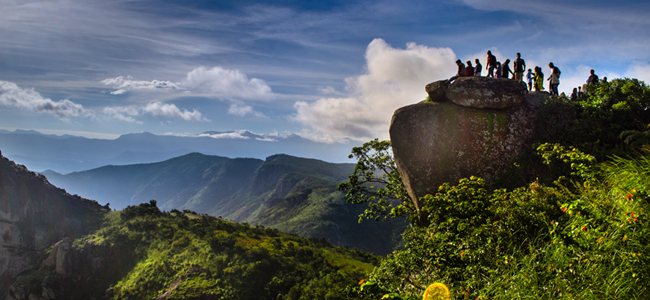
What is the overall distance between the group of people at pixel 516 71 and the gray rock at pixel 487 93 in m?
2.62

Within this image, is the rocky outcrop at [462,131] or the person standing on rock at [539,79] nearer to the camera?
the rocky outcrop at [462,131]

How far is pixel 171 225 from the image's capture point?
68375mm

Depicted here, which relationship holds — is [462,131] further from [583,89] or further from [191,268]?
[191,268]

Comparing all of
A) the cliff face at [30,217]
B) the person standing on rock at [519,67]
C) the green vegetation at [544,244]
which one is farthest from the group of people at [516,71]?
the cliff face at [30,217]

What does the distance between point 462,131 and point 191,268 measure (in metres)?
52.0

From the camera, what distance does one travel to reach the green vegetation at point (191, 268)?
4678 cm

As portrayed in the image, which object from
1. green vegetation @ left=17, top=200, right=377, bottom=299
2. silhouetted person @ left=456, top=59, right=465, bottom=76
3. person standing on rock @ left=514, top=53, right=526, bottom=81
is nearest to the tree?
silhouetted person @ left=456, top=59, right=465, bottom=76

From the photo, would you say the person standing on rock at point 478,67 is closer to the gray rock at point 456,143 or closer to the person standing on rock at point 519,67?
the person standing on rock at point 519,67

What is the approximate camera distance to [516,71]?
19.1 meters

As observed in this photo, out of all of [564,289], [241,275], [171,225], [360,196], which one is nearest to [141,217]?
[171,225]

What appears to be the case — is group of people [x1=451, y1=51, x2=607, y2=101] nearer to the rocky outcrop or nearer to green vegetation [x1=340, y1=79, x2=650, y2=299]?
the rocky outcrop

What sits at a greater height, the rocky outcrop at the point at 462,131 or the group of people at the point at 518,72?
the group of people at the point at 518,72

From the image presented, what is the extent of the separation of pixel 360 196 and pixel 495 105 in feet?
29.1

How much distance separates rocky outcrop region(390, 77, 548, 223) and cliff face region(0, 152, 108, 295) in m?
77.4
